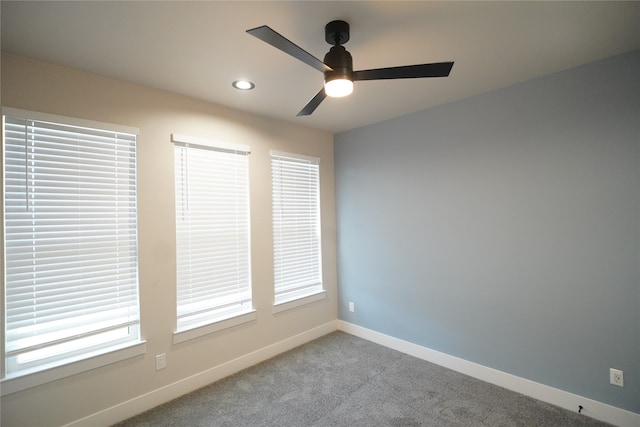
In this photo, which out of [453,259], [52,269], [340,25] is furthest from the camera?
[453,259]

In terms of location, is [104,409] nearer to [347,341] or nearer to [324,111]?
[347,341]

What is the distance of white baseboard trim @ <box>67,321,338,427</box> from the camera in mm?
2111

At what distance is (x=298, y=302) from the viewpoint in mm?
3412

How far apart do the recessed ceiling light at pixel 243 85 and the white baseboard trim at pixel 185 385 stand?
2.48 m

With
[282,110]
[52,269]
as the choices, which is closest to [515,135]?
[282,110]

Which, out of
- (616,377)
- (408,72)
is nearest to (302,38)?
(408,72)

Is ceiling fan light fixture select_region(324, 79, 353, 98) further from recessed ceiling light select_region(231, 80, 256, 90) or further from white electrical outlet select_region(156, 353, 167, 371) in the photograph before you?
white electrical outlet select_region(156, 353, 167, 371)

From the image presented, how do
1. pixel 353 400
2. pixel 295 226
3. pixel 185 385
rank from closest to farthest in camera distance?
1. pixel 353 400
2. pixel 185 385
3. pixel 295 226

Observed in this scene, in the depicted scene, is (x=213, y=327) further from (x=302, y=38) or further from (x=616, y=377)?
(x=616, y=377)

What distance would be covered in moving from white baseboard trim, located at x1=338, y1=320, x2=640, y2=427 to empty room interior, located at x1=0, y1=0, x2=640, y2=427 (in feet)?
0.05

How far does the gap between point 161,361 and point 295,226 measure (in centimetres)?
180

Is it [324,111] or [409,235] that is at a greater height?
[324,111]

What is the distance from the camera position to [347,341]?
3.49 m

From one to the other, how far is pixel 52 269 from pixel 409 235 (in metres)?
3.00
